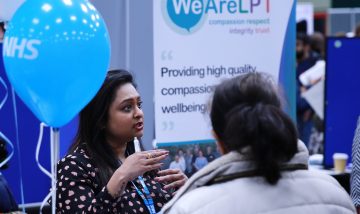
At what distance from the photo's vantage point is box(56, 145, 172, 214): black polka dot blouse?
109 inches

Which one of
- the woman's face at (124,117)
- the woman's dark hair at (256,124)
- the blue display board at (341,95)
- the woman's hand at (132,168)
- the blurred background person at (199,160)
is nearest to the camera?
the woman's dark hair at (256,124)

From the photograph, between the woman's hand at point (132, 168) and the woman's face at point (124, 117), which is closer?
the woman's hand at point (132, 168)

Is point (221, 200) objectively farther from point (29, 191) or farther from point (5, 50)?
point (29, 191)

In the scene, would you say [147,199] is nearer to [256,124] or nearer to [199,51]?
[256,124]

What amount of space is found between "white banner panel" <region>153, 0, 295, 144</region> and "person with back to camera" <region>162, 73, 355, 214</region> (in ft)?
6.23

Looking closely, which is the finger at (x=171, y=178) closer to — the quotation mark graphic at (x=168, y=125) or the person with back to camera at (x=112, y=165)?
the person with back to camera at (x=112, y=165)

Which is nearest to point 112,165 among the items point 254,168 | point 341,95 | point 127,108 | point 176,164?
point 127,108

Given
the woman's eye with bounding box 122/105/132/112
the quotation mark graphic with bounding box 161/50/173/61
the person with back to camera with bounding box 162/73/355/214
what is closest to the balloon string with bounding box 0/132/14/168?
the quotation mark graphic with bounding box 161/50/173/61

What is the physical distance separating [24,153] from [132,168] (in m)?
1.86

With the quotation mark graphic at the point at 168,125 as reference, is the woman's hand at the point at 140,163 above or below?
above

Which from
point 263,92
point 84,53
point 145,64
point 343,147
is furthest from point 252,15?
point 263,92

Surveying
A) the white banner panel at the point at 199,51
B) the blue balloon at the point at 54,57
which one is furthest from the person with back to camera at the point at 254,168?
the white banner panel at the point at 199,51

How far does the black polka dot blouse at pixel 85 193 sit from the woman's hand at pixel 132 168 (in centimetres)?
4

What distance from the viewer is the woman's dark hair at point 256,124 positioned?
1.91 m
